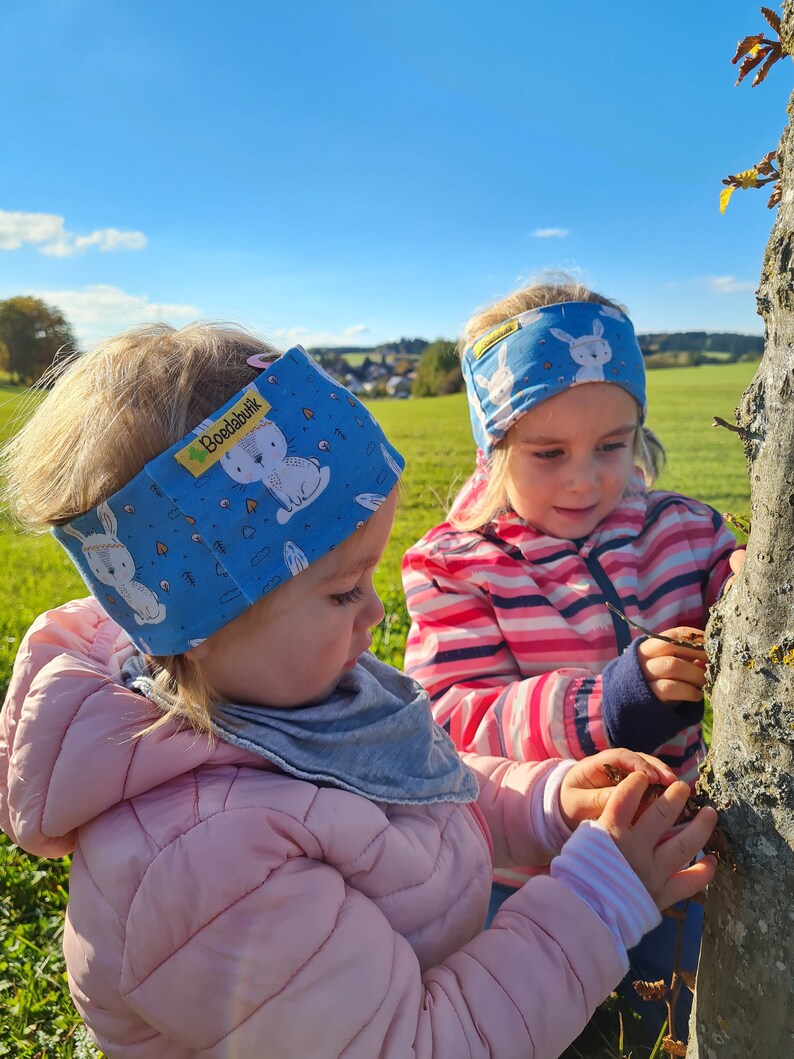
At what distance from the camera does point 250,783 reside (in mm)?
1623

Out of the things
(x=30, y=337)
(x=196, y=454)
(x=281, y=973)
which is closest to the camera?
(x=281, y=973)

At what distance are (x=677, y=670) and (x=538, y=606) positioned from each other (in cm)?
77

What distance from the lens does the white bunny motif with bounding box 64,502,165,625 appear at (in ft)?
5.32

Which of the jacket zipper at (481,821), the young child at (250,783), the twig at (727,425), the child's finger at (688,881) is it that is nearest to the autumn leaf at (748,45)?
the twig at (727,425)

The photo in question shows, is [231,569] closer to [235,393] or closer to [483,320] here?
[235,393]

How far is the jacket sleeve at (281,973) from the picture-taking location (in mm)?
1426

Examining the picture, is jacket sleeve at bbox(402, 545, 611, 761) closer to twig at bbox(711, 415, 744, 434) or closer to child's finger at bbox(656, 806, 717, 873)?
child's finger at bbox(656, 806, 717, 873)

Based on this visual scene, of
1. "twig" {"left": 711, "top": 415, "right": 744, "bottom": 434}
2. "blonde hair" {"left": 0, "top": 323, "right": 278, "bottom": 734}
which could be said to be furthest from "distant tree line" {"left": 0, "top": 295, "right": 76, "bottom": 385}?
"twig" {"left": 711, "top": 415, "right": 744, "bottom": 434}

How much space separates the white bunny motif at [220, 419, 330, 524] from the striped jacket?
1319 millimetres

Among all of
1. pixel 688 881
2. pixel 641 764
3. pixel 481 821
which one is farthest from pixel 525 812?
pixel 688 881

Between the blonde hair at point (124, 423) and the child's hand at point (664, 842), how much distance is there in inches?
37.7

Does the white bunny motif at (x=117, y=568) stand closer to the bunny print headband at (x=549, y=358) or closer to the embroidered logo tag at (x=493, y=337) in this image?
the bunny print headband at (x=549, y=358)

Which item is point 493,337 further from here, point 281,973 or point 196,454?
point 281,973

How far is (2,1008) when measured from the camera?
282 centimetres
